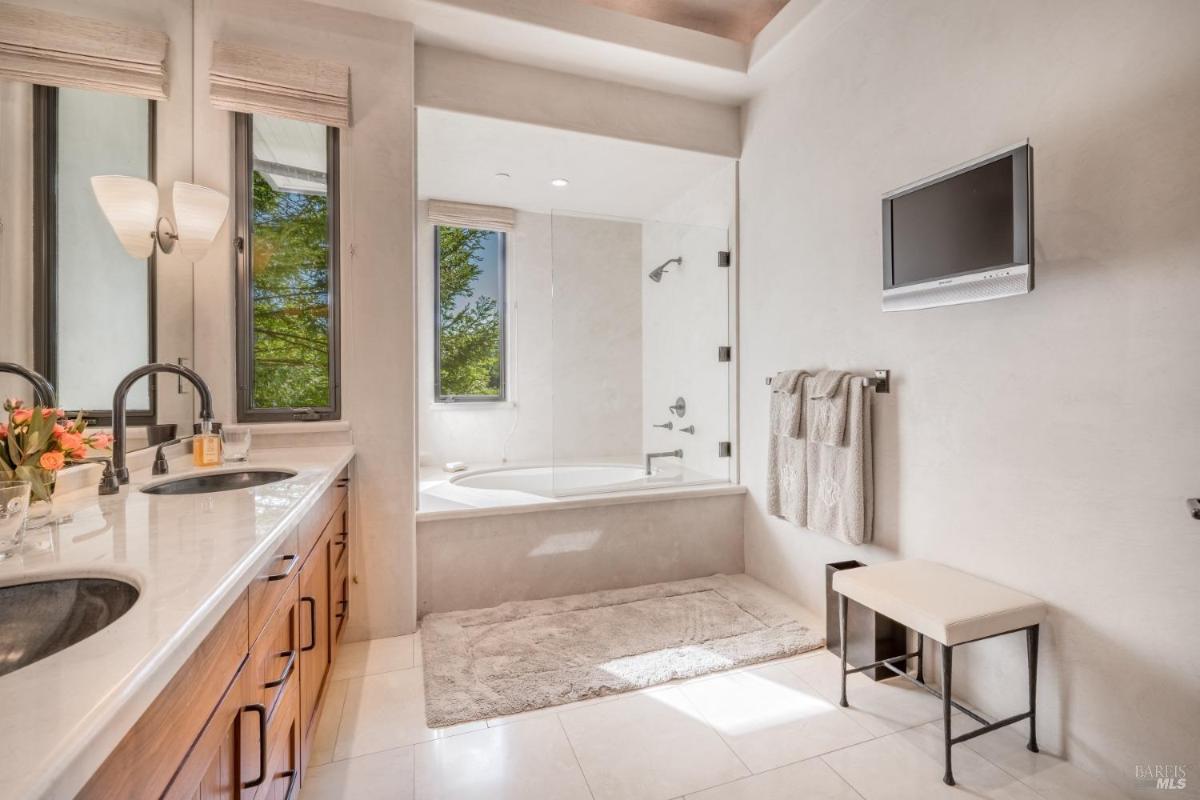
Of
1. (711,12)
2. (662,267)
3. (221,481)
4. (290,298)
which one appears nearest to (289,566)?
(221,481)

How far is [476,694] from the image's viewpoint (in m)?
1.99

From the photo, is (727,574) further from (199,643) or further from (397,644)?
(199,643)

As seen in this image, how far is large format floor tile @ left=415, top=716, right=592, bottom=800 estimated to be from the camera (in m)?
1.55

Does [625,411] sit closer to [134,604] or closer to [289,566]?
[289,566]

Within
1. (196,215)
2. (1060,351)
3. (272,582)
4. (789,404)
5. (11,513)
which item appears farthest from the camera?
(789,404)

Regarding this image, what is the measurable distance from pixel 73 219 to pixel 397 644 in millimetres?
1919

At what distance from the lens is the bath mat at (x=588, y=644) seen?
79.0 inches

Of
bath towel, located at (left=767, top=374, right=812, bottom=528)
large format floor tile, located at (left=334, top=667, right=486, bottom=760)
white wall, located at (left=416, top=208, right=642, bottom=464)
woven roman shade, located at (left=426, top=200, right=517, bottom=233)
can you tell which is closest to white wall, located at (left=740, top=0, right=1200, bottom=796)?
bath towel, located at (left=767, top=374, right=812, bottom=528)

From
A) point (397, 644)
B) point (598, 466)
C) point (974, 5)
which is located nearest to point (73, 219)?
point (397, 644)

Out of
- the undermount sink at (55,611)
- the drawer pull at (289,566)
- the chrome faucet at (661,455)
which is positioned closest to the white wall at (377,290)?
the drawer pull at (289,566)

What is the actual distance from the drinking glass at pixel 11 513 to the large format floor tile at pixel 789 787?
164cm

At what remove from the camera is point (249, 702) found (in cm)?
104

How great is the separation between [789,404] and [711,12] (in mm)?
2101

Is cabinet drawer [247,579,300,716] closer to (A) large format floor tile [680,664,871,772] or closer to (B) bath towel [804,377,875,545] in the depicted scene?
(A) large format floor tile [680,664,871,772]
